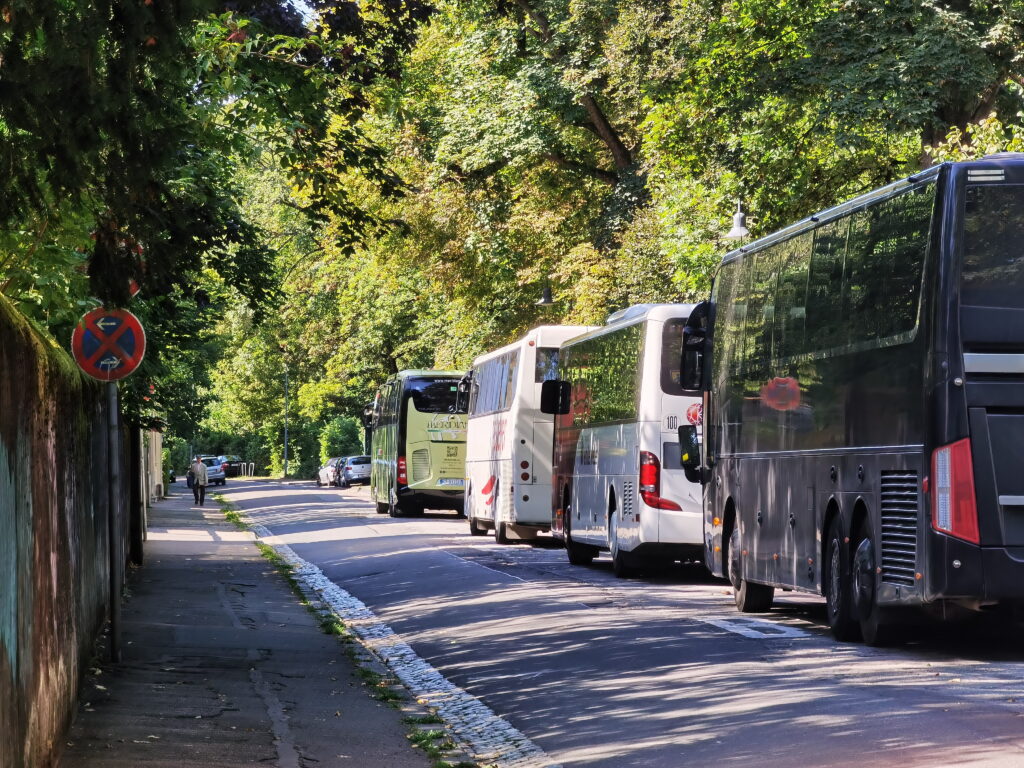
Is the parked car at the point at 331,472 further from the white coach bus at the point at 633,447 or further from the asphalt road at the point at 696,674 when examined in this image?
the asphalt road at the point at 696,674

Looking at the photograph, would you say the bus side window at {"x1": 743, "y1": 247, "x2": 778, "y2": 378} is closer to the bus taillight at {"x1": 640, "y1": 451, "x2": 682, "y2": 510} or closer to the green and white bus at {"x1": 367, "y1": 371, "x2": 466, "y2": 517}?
the bus taillight at {"x1": 640, "y1": 451, "x2": 682, "y2": 510}

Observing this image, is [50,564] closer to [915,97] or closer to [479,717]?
[479,717]

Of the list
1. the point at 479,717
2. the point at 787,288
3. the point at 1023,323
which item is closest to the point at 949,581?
the point at 1023,323

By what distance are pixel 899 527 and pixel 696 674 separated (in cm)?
192

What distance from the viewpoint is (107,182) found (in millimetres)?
9547

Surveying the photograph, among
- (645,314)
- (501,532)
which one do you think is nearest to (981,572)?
(645,314)

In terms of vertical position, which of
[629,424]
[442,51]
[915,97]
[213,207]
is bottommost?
[629,424]

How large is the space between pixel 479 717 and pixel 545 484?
1879cm

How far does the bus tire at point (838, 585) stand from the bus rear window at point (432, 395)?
98.8ft

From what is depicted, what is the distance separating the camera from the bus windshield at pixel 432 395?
144 ft

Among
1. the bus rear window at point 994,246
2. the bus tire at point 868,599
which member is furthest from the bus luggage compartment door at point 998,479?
the bus tire at point 868,599

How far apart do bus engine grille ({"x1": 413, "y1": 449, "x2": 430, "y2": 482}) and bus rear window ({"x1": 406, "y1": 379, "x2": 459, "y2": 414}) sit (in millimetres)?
1086

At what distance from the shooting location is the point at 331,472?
87688mm

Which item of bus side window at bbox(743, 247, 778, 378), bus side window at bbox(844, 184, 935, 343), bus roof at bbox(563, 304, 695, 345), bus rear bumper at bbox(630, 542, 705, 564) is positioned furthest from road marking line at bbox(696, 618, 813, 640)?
bus roof at bbox(563, 304, 695, 345)
